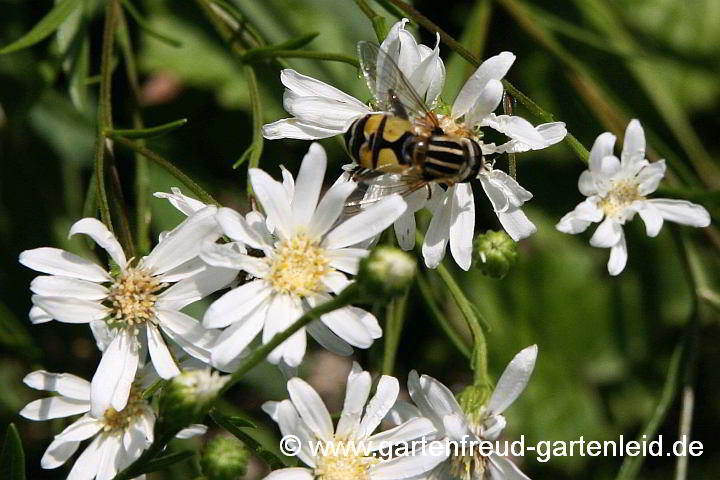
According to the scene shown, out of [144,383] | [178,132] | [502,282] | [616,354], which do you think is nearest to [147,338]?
[144,383]

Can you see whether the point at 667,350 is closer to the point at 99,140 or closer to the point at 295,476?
the point at 295,476

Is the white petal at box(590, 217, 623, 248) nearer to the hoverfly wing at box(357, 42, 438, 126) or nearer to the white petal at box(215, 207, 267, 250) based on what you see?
the hoverfly wing at box(357, 42, 438, 126)

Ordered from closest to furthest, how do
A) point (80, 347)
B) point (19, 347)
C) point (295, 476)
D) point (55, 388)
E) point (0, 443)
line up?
point (295, 476) < point (55, 388) < point (19, 347) < point (0, 443) < point (80, 347)

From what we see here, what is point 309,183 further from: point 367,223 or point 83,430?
point 83,430

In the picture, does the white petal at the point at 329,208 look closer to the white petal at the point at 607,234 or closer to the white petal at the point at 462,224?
the white petal at the point at 462,224

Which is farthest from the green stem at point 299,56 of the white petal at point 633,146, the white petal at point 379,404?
the white petal at point 379,404
